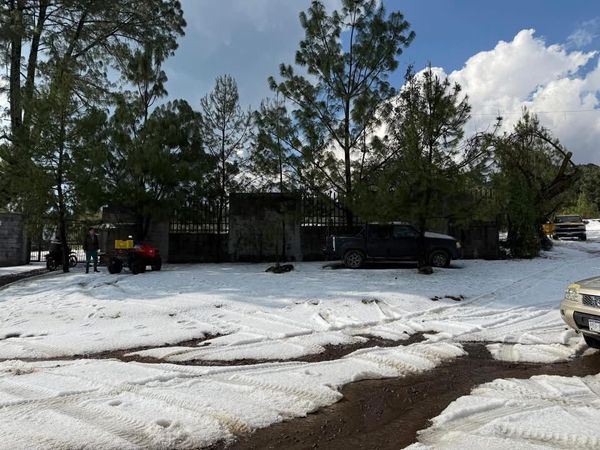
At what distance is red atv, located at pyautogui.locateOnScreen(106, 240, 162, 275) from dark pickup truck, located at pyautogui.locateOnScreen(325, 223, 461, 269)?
612 cm

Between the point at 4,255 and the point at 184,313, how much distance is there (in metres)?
14.1

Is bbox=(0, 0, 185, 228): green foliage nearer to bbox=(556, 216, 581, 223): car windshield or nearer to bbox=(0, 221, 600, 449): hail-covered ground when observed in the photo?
bbox=(0, 221, 600, 449): hail-covered ground

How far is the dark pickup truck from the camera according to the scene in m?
14.3

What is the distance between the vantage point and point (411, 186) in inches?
469

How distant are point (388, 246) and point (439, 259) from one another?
1.72 m

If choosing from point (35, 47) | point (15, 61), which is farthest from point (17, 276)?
point (35, 47)

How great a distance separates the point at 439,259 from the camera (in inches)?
565

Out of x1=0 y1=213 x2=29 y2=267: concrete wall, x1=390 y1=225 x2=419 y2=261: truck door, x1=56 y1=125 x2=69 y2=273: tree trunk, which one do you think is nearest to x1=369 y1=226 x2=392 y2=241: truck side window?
x1=390 y1=225 x2=419 y2=261: truck door

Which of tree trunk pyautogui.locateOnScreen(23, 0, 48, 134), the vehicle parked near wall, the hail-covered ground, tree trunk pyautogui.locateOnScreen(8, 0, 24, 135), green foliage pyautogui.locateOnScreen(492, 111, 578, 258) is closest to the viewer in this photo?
the hail-covered ground

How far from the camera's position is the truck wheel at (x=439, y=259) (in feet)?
46.9

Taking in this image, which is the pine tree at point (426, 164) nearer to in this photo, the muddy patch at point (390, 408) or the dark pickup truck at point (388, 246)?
the dark pickup truck at point (388, 246)

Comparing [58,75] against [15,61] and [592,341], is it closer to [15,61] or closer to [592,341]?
[15,61]

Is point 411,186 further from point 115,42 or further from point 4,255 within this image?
point 115,42

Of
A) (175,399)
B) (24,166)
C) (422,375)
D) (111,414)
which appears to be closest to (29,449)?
(111,414)
